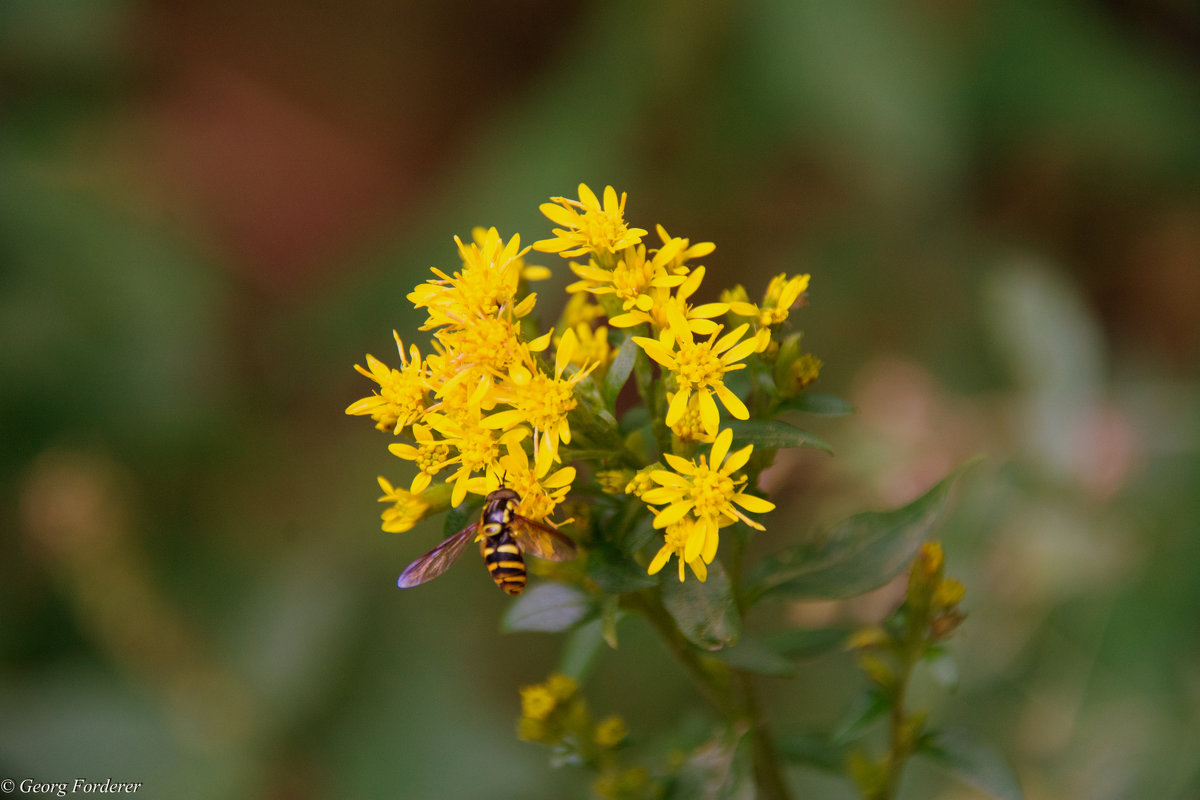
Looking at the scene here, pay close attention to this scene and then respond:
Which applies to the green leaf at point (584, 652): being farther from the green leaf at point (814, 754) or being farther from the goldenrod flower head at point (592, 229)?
the goldenrod flower head at point (592, 229)

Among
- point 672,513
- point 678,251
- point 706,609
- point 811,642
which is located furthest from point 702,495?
point 811,642

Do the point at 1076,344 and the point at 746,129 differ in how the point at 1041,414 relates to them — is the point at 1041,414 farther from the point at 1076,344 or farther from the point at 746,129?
the point at 746,129

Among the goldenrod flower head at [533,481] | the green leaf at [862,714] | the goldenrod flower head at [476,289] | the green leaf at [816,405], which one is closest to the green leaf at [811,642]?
the green leaf at [862,714]

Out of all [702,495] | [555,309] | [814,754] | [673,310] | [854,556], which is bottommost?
[814,754]

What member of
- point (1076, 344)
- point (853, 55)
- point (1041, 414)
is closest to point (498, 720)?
point (1041, 414)

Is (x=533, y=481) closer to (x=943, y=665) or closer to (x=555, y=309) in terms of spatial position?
(x=943, y=665)

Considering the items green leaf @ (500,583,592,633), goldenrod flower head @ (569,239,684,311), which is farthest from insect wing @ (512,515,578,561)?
goldenrod flower head @ (569,239,684,311)

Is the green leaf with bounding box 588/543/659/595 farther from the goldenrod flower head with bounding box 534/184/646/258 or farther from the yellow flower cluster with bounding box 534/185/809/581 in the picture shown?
the goldenrod flower head with bounding box 534/184/646/258
